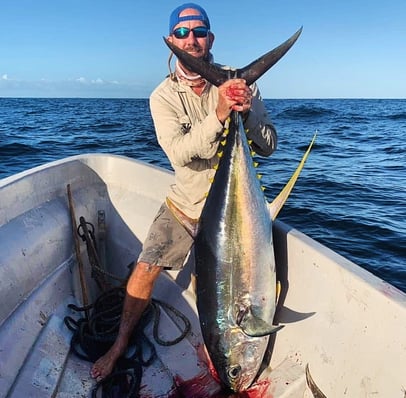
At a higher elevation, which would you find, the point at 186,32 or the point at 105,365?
the point at 186,32

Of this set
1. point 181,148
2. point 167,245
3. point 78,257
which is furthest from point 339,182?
point 181,148

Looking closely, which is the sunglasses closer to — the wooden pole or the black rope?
the wooden pole

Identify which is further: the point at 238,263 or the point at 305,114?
the point at 305,114

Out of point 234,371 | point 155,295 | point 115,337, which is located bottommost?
point 155,295

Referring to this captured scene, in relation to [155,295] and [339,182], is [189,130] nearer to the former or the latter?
[155,295]

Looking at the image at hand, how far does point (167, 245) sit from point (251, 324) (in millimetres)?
899

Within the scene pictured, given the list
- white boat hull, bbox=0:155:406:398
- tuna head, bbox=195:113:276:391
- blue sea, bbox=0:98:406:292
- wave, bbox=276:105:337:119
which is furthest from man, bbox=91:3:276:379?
wave, bbox=276:105:337:119

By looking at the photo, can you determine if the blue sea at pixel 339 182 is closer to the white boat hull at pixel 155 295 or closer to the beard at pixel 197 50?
the white boat hull at pixel 155 295

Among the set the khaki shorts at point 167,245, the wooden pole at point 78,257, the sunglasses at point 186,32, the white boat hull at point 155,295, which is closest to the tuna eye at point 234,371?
the white boat hull at point 155,295

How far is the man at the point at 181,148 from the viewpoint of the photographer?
2.72 meters

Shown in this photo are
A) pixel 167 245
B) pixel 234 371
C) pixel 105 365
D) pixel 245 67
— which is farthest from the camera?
pixel 167 245

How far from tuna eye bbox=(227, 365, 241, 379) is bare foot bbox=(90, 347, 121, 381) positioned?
857mm

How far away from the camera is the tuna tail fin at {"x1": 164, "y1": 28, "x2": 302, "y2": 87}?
7.52 ft

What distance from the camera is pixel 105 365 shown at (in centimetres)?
294
